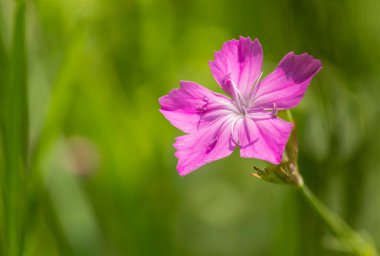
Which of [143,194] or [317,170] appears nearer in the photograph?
[317,170]

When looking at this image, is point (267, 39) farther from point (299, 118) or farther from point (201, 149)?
point (201, 149)

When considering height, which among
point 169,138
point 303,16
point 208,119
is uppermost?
point 303,16

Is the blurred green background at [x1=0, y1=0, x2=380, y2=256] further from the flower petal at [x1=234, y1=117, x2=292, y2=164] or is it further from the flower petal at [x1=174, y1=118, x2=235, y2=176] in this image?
the flower petal at [x1=234, y1=117, x2=292, y2=164]

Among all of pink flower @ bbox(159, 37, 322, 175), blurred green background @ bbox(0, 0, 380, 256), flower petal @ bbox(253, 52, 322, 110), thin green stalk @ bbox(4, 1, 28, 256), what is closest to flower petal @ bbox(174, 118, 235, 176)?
pink flower @ bbox(159, 37, 322, 175)

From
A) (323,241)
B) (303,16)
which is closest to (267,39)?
(303,16)

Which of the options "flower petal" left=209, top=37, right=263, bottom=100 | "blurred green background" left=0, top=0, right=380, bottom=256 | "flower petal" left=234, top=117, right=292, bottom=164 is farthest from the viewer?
"blurred green background" left=0, top=0, right=380, bottom=256

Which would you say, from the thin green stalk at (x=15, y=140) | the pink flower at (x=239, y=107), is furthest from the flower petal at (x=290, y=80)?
the thin green stalk at (x=15, y=140)
